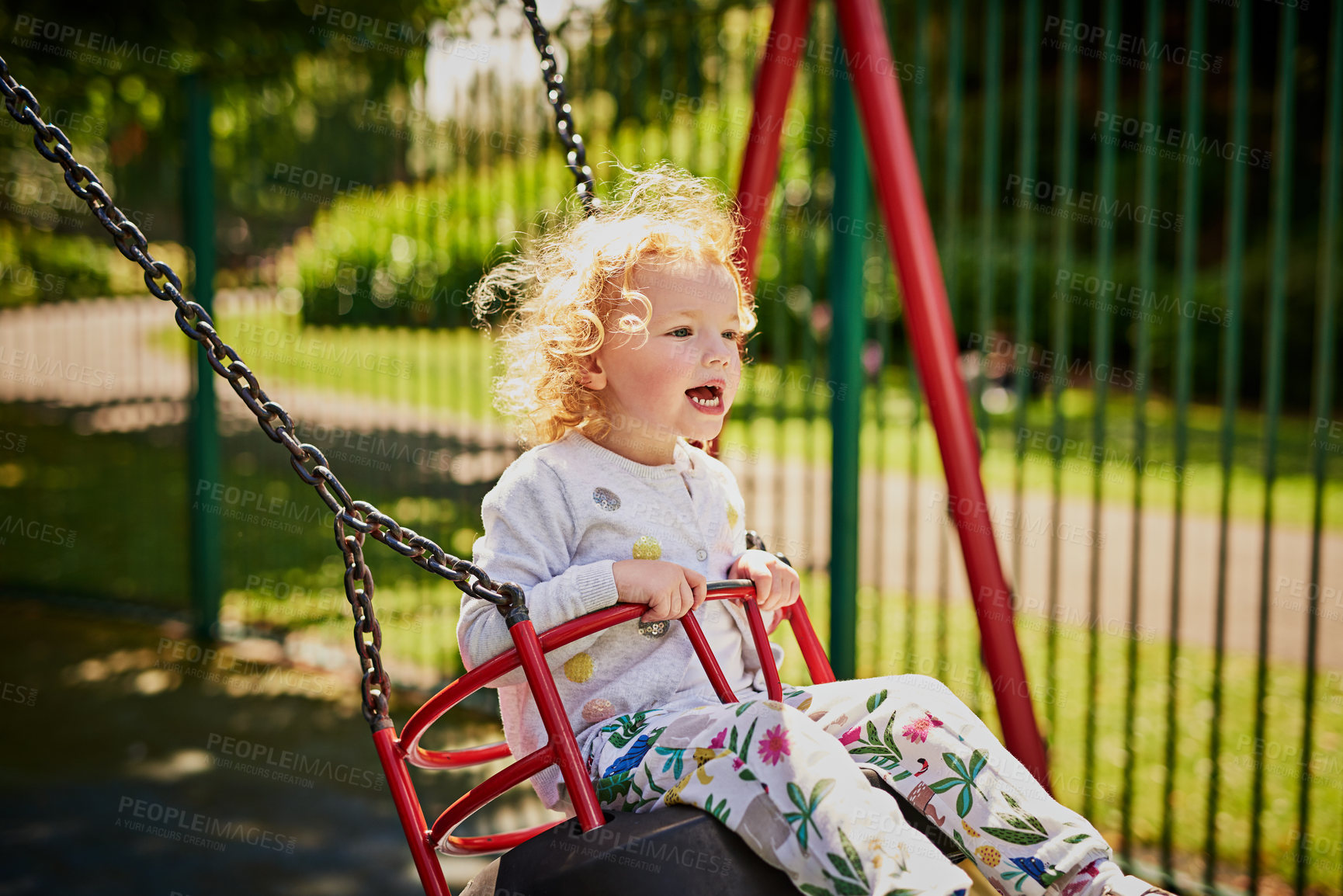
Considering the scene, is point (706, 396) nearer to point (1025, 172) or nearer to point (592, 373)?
point (592, 373)

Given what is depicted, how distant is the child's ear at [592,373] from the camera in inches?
75.2

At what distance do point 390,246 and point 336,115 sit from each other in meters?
0.58

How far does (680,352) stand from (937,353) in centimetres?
74

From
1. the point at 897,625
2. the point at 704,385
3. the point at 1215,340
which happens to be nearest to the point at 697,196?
the point at 704,385

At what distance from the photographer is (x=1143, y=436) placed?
2895 millimetres

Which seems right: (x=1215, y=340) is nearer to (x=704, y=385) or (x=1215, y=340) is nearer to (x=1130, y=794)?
(x=1130, y=794)

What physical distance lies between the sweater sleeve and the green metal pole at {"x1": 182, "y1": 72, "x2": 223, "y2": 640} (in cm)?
331

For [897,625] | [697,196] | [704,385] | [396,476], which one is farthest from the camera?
[897,625]

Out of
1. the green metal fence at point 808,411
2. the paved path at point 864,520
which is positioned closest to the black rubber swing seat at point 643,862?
the green metal fence at point 808,411

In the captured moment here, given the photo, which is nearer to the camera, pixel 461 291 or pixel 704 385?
pixel 704 385

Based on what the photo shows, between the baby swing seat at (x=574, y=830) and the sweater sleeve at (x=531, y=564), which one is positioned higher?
the sweater sleeve at (x=531, y=564)

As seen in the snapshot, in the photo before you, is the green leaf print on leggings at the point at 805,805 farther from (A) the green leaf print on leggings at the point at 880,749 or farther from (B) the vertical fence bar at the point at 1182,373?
(B) the vertical fence bar at the point at 1182,373

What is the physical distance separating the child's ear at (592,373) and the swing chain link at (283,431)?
0.48 metres

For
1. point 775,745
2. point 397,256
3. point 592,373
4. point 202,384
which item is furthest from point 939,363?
point 202,384
